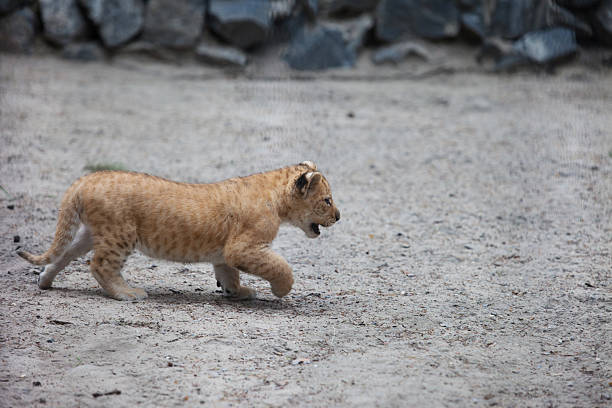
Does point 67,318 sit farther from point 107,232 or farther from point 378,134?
point 378,134

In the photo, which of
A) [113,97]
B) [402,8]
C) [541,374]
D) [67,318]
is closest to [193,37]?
[113,97]

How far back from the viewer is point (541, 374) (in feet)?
14.1

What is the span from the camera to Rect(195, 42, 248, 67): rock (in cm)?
1338

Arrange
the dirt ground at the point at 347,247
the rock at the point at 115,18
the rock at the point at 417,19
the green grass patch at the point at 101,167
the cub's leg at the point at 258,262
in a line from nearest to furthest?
the dirt ground at the point at 347,247, the cub's leg at the point at 258,262, the green grass patch at the point at 101,167, the rock at the point at 115,18, the rock at the point at 417,19

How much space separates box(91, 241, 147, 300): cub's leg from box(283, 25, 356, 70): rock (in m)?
8.87

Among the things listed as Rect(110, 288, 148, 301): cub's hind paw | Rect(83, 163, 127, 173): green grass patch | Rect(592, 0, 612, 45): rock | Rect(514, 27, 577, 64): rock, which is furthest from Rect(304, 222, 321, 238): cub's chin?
Rect(592, 0, 612, 45): rock

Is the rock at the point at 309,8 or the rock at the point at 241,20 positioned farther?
the rock at the point at 309,8

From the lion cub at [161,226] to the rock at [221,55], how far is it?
8.40m

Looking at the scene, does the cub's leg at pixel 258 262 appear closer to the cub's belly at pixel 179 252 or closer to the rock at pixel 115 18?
the cub's belly at pixel 179 252

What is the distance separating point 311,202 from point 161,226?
1.18 m

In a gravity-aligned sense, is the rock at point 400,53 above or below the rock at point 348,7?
below

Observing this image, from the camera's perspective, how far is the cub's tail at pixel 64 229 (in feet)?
16.7

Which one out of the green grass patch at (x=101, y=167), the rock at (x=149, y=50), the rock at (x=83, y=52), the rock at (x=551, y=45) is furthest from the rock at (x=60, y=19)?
the rock at (x=551, y=45)

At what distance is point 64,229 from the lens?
512cm
